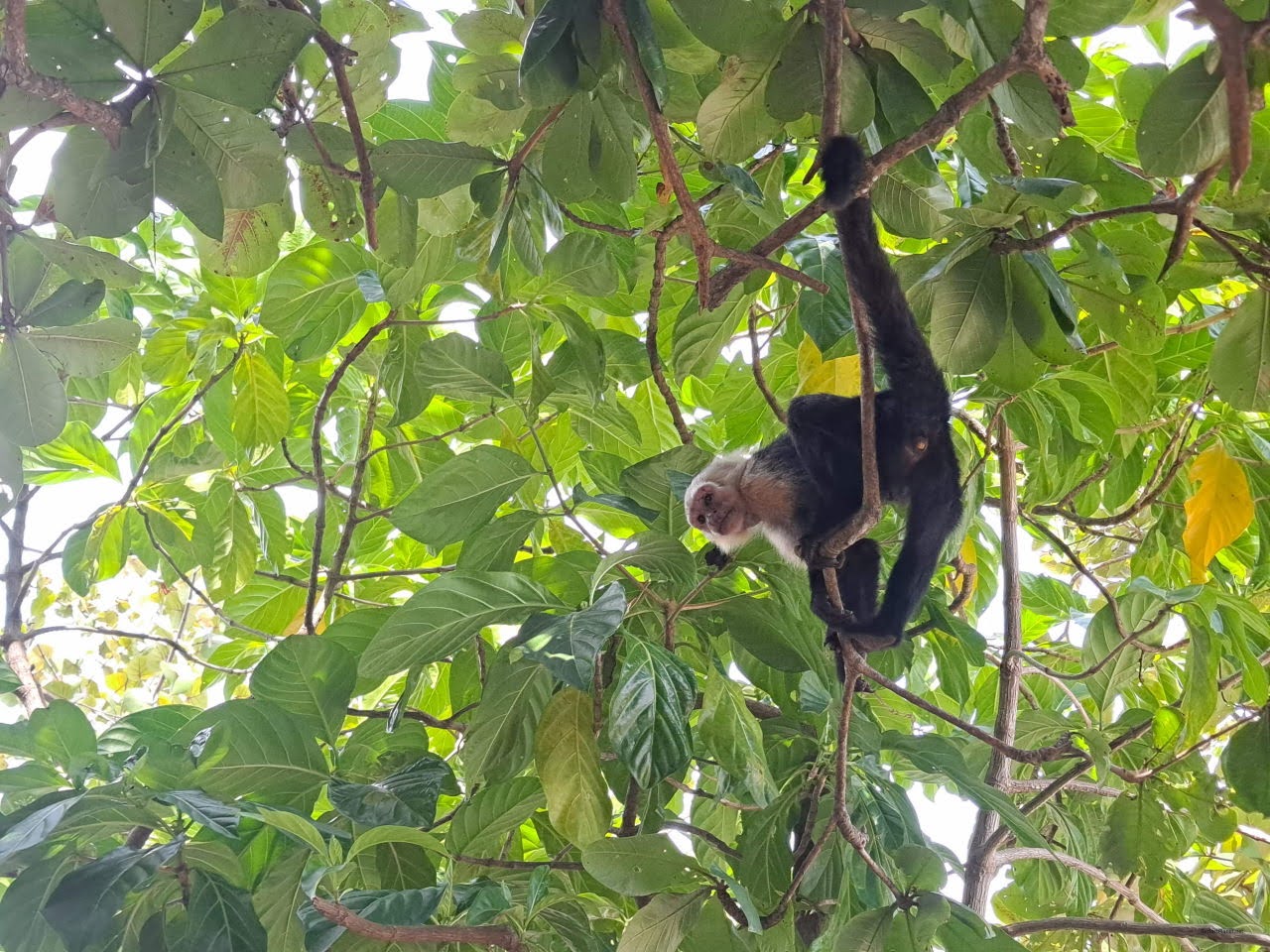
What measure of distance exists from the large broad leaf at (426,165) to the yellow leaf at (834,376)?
1.24m

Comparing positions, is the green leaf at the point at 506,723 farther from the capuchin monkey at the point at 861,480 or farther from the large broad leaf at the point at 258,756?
the capuchin monkey at the point at 861,480

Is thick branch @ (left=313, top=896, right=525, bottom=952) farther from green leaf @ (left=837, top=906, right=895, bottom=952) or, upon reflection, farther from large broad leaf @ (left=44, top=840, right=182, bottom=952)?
green leaf @ (left=837, top=906, right=895, bottom=952)

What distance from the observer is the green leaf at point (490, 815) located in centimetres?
235

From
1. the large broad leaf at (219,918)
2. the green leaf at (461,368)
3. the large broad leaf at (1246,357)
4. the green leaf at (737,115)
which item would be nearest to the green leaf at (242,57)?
the green leaf at (737,115)

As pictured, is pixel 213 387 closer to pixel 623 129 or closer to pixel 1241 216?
pixel 623 129

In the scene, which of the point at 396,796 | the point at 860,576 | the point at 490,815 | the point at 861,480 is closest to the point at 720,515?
the point at 860,576

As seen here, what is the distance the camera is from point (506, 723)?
2.48 metres

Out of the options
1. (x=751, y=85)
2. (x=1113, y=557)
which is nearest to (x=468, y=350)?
(x=751, y=85)

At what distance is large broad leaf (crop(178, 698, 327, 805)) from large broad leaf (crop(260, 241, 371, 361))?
1315mm

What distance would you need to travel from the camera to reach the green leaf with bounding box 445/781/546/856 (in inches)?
92.5

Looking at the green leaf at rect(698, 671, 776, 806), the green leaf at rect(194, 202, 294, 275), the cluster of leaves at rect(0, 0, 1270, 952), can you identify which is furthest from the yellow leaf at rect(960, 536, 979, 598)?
the green leaf at rect(194, 202, 294, 275)

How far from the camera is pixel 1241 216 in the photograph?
191 cm

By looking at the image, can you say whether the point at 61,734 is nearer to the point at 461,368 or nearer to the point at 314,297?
the point at 461,368

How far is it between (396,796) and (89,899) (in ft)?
1.96
